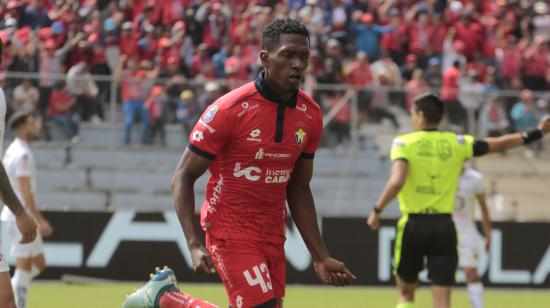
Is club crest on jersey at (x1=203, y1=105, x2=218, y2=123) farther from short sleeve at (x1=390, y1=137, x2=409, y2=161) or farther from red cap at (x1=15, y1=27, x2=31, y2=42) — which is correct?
red cap at (x1=15, y1=27, x2=31, y2=42)

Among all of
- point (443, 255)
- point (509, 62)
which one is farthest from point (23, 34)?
point (443, 255)

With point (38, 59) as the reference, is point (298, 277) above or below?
below

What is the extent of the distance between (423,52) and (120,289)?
29.7ft

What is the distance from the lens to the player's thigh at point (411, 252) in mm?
11141

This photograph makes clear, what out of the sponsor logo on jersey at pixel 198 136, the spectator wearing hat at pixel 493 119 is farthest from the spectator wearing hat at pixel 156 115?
the sponsor logo on jersey at pixel 198 136

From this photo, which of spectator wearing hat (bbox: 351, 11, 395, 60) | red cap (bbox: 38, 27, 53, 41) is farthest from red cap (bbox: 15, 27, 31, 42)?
spectator wearing hat (bbox: 351, 11, 395, 60)

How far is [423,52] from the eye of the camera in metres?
23.4

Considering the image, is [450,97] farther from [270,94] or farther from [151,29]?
[270,94]

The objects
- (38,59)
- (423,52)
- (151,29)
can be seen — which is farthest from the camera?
(423,52)

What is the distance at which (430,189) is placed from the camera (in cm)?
1123

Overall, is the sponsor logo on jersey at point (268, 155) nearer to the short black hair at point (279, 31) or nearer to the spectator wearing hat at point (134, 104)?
the short black hair at point (279, 31)

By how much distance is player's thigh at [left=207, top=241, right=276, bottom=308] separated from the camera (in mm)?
7215

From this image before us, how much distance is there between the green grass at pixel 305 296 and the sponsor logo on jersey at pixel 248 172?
745 centimetres

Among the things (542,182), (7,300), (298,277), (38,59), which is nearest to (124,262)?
(298,277)
